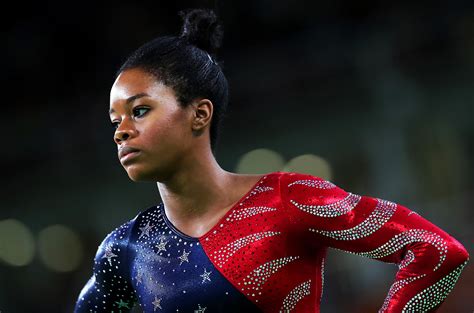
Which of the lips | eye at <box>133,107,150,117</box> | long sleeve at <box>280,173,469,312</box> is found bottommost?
long sleeve at <box>280,173,469,312</box>

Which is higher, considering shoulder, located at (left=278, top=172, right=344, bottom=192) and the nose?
the nose

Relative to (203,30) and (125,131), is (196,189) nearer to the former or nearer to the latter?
(125,131)

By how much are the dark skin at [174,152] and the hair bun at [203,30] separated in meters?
0.22

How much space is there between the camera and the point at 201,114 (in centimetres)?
196

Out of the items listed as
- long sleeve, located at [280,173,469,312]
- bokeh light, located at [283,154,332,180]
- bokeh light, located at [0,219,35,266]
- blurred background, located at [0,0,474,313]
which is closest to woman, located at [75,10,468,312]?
long sleeve, located at [280,173,469,312]

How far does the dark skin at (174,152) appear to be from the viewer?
6.03 ft

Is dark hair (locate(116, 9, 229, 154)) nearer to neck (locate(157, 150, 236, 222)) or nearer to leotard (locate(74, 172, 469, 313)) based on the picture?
neck (locate(157, 150, 236, 222))

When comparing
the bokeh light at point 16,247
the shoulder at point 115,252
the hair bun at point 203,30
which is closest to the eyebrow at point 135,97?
the hair bun at point 203,30

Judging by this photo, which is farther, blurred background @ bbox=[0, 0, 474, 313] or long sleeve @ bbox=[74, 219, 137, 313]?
blurred background @ bbox=[0, 0, 474, 313]

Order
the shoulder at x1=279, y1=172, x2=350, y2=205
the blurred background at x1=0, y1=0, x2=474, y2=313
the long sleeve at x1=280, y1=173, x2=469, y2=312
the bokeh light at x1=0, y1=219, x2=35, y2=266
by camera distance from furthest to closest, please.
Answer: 1. the bokeh light at x1=0, y1=219, x2=35, y2=266
2. the blurred background at x1=0, y1=0, x2=474, y2=313
3. the shoulder at x1=279, y1=172, x2=350, y2=205
4. the long sleeve at x1=280, y1=173, x2=469, y2=312

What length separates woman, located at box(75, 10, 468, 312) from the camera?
5.65ft

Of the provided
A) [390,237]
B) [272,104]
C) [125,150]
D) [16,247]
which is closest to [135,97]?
[125,150]

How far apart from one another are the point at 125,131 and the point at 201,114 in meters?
0.24

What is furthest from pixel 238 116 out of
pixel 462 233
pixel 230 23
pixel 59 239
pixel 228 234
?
pixel 228 234
